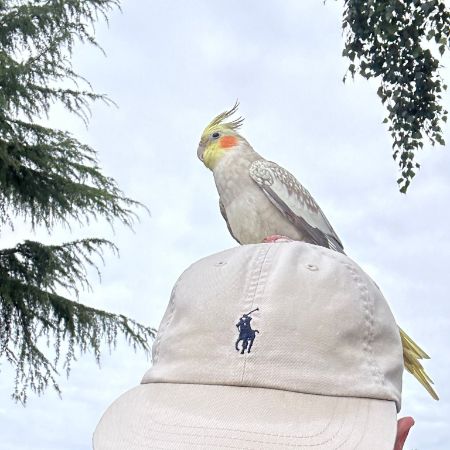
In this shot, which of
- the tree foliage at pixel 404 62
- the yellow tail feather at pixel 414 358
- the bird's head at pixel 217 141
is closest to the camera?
the yellow tail feather at pixel 414 358

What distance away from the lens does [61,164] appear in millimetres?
6844

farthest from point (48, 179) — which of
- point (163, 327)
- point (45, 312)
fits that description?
point (163, 327)

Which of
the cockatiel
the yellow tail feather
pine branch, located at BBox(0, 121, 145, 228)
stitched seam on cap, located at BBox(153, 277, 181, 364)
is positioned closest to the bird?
the cockatiel

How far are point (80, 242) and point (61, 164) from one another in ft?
2.41

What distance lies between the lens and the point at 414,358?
2.20 m

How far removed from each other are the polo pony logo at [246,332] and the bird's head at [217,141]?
1657mm

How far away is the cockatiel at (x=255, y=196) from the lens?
255 centimetres

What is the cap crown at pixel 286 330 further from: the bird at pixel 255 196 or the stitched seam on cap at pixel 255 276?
the bird at pixel 255 196

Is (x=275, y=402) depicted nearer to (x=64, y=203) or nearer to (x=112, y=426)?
(x=112, y=426)

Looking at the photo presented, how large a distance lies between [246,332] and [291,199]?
1.64m

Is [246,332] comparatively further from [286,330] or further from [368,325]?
[368,325]

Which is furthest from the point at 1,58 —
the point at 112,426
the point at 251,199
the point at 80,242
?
the point at 112,426

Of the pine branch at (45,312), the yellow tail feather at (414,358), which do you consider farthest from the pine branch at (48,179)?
the yellow tail feather at (414,358)

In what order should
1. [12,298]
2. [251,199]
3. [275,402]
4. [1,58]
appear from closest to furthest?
[275,402] < [251,199] < [1,58] < [12,298]
